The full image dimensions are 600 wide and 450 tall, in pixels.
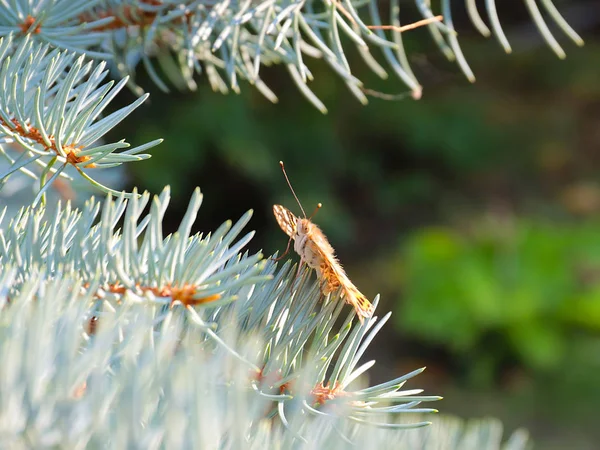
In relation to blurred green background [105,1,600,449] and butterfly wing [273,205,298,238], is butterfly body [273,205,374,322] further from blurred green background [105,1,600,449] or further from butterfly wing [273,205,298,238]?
blurred green background [105,1,600,449]

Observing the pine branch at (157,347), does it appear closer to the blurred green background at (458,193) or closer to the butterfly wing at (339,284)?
the butterfly wing at (339,284)

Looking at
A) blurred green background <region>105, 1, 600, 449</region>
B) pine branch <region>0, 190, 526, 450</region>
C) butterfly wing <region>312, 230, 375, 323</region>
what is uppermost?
pine branch <region>0, 190, 526, 450</region>

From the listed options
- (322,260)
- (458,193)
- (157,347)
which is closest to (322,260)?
(322,260)

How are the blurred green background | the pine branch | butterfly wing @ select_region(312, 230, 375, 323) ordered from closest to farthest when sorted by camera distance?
the pine branch → butterfly wing @ select_region(312, 230, 375, 323) → the blurred green background

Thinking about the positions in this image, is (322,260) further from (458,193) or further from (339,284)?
(458,193)

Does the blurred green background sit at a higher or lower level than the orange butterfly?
lower

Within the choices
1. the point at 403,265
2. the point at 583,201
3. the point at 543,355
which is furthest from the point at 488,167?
the point at 543,355

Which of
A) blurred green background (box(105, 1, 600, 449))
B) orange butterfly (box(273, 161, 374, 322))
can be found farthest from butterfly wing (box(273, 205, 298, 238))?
blurred green background (box(105, 1, 600, 449))
